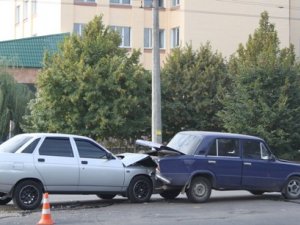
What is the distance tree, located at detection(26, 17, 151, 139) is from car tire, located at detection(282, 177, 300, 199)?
1311cm

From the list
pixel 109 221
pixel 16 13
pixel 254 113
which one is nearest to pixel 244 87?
pixel 254 113

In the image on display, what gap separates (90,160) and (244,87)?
52.0 feet

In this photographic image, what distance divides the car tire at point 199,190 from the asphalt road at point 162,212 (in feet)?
0.64

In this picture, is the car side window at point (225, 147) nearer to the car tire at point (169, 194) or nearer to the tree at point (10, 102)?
the car tire at point (169, 194)

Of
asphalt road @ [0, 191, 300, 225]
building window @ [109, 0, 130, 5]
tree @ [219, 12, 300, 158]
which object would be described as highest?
building window @ [109, 0, 130, 5]

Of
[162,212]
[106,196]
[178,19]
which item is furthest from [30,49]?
[162,212]

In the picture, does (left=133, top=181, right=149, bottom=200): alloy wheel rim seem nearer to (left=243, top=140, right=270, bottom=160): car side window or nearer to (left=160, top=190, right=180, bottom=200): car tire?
(left=160, top=190, right=180, bottom=200): car tire

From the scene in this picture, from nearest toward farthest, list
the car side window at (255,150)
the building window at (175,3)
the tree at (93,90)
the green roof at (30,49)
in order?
the car side window at (255,150) → the tree at (93,90) → the green roof at (30,49) → the building window at (175,3)

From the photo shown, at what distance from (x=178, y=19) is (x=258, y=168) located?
3213 cm

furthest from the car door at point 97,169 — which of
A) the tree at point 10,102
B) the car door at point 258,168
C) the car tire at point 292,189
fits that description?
the tree at point 10,102

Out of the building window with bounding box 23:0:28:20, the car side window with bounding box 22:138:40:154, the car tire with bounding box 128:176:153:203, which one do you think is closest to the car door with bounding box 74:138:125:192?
the car tire with bounding box 128:176:153:203

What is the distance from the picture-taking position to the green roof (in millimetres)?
41688

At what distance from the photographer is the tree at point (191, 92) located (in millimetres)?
32250

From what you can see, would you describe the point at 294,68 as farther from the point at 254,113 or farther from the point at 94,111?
the point at 94,111
